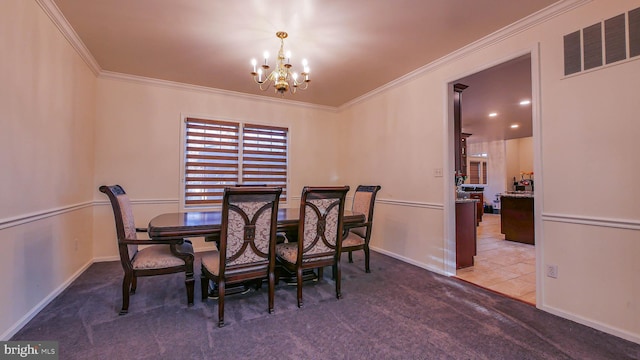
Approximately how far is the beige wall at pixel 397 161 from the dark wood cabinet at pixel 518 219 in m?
2.70

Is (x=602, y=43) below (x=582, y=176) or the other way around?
the other way around

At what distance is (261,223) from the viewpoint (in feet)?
7.08

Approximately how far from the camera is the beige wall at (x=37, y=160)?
6.09 feet

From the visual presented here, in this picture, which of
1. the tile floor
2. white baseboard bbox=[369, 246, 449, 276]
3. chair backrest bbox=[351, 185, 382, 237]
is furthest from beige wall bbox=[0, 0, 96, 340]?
the tile floor

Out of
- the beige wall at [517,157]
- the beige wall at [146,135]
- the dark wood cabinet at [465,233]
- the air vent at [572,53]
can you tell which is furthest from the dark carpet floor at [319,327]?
the beige wall at [517,157]

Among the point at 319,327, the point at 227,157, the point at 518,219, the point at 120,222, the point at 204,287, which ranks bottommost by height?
the point at 319,327

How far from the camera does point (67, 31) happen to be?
2.58 m

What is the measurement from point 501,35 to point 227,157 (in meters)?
3.92

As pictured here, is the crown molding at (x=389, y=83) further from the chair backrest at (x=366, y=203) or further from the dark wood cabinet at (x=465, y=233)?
the dark wood cabinet at (x=465, y=233)

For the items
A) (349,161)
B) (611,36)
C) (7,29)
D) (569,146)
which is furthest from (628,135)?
(7,29)

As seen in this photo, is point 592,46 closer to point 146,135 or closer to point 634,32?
point 634,32

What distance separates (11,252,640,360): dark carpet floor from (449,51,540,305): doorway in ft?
1.87

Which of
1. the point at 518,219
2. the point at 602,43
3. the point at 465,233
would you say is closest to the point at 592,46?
the point at 602,43

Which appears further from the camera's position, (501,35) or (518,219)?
(518,219)
